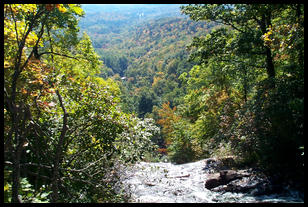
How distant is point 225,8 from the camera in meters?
10.3

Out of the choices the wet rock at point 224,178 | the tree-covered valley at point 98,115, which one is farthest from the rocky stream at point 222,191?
the tree-covered valley at point 98,115

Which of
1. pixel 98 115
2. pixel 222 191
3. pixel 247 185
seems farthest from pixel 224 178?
pixel 98 115

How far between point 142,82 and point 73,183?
413 feet

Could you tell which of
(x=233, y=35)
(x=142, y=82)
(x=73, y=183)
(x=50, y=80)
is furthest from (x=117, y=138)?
(x=142, y=82)

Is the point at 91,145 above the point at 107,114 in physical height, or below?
below

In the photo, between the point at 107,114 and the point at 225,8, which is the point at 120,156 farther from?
the point at 225,8

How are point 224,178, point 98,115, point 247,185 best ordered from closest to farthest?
point 98,115 → point 247,185 → point 224,178

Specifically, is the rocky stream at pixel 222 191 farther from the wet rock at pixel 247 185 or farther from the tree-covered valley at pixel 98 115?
the tree-covered valley at pixel 98 115

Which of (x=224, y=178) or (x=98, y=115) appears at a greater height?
(x=98, y=115)

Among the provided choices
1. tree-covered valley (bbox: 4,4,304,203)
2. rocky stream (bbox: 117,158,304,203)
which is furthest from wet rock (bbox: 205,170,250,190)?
tree-covered valley (bbox: 4,4,304,203)

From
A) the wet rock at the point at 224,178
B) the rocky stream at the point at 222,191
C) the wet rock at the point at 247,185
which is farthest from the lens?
the wet rock at the point at 224,178

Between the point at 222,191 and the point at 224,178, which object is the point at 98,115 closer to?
the point at 222,191

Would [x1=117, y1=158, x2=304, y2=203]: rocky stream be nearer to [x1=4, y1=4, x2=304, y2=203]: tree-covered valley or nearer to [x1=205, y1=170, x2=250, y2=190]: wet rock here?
[x1=205, y1=170, x2=250, y2=190]: wet rock

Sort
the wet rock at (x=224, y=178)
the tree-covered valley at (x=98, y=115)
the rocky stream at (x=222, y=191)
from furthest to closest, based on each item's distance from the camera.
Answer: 1. the wet rock at (x=224, y=178)
2. the rocky stream at (x=222, y=191)
3. the tree-covered valley at (x=98, y=115)
